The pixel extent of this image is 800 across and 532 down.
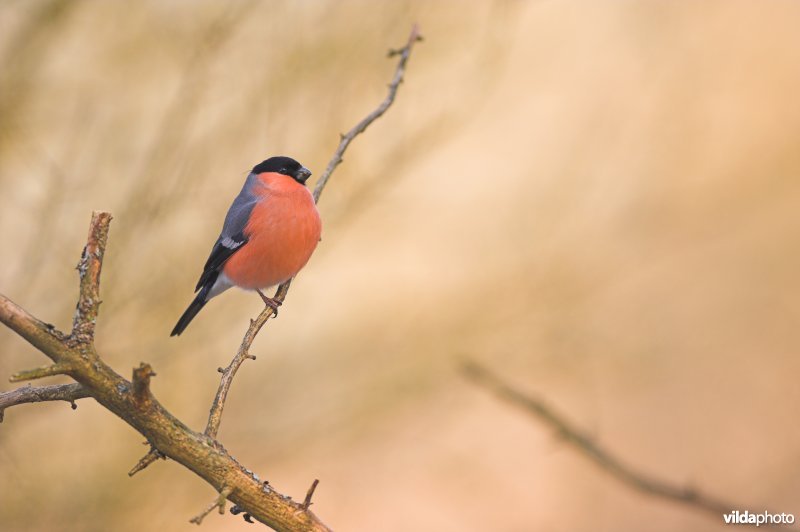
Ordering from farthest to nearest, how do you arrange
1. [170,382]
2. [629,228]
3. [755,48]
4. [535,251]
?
1. [755,48]
2. [629,228]
3. [535,251]
4. [170,382]

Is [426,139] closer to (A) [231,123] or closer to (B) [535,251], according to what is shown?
(A) [231,123]

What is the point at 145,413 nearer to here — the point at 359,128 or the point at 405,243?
the point at 359,128

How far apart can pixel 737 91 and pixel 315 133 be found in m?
4.17

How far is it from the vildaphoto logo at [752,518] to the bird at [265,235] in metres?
1.81

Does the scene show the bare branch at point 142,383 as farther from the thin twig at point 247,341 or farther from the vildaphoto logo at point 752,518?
the vildaphoto logo at point 752,518

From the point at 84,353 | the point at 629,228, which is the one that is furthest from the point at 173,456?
the point at 629,228

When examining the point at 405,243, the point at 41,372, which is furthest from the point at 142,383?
the point at 405,243

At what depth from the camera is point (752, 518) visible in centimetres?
244

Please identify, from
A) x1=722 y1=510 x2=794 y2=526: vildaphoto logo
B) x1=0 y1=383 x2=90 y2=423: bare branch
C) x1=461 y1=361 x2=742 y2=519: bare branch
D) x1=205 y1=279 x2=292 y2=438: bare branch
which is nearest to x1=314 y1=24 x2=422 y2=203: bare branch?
x1=205 y1=279 x2=292 y2=438: bare branch

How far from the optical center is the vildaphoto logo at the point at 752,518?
212 centimetres

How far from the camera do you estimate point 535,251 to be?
608 cm

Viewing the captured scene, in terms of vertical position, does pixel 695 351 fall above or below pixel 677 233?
below

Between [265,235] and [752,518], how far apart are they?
→ 2.14 metres

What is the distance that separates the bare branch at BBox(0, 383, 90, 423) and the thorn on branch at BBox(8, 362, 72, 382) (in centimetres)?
11
